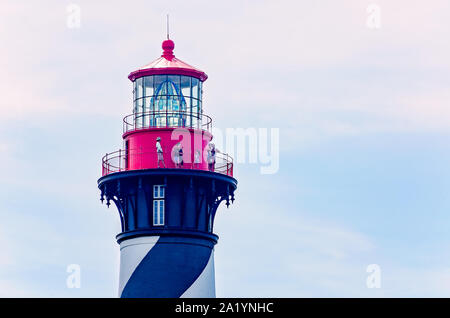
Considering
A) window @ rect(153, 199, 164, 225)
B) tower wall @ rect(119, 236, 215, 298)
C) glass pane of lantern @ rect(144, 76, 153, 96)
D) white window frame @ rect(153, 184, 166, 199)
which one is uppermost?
glass pane of lantern @ rect(144, 76, 153, 96)

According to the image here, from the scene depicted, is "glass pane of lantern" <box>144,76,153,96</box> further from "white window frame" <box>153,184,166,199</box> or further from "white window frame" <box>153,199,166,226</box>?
"white window frame" <box>153,199,166,226</box>

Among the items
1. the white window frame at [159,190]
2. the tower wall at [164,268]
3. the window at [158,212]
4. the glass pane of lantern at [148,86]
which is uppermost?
the glass pane of lantern at [148,86]

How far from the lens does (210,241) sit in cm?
6931

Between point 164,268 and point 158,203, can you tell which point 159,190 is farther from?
point 164,268

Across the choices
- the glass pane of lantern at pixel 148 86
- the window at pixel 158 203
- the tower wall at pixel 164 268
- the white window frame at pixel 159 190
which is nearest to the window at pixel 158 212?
the window at pixel 158 203

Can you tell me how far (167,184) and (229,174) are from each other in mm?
3074

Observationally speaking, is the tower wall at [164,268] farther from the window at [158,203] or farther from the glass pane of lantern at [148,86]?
the glass pane of lantern at [148,86]

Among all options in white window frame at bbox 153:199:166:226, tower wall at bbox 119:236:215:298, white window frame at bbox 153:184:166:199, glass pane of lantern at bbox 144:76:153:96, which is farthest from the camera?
glass pane of lantern at bbox 144:76:153:96

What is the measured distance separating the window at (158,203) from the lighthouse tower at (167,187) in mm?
44

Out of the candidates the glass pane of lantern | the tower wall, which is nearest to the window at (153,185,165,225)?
the tower wall

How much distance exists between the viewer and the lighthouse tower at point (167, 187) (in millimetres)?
67688

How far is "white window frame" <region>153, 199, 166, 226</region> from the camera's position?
68.2 m
